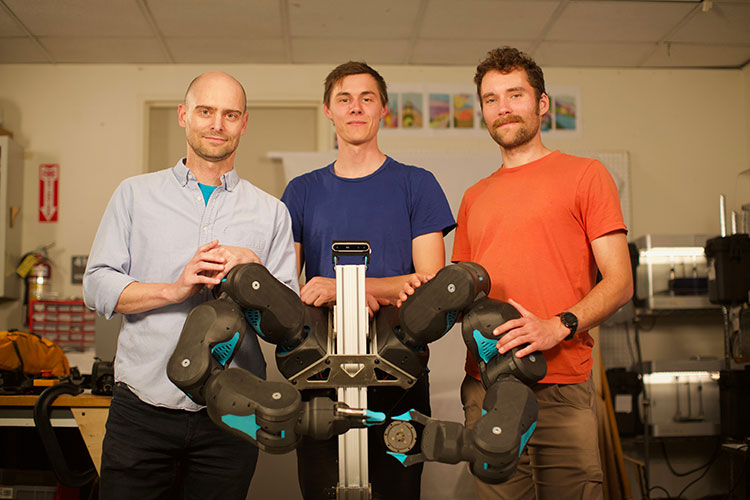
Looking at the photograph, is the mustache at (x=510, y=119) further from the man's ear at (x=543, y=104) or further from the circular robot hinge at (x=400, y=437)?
the circular robot hinge at (x=400, y=437)

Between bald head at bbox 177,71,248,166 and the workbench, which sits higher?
bald head at bbox 177,71,248,166

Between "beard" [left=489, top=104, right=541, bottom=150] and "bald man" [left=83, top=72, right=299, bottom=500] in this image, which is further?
"beard" [left=489, top=104, right=541, bottom=150]

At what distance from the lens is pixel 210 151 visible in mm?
1691

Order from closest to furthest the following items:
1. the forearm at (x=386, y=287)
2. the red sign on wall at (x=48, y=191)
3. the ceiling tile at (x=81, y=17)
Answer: the forearm at (x=386, y=287) → the ceiling tile at (x=81, y=17) → the red sign on wall at (x=48, y=191)

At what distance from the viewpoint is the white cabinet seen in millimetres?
4125

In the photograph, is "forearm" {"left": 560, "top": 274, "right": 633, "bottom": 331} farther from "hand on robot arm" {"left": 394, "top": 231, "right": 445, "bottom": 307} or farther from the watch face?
"hand on robot arm" {"left": 394, "top": 231, "right": 445, "bottom": 307}

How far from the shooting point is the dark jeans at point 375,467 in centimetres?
165

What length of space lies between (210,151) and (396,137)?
9.55 feet

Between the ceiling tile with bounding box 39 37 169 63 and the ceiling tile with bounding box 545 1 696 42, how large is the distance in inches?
106

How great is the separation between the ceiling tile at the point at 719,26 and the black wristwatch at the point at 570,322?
10.2 ft

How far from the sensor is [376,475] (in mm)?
1689

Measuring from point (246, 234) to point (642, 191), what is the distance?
149 inches

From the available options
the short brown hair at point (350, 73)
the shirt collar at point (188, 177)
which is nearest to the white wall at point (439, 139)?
the short brown hair at point (350, 73)

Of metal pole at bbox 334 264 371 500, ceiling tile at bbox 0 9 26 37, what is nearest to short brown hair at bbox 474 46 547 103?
metal pole at bbox 334 264 371 500
